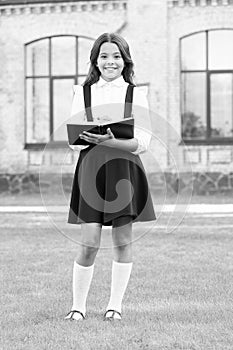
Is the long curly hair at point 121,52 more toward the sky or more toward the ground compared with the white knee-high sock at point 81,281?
more toward the sky

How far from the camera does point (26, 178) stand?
953 inches

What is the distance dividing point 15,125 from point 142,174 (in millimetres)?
18931

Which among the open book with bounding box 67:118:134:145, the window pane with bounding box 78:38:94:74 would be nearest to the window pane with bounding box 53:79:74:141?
the window pane with bounding box 78:38:94:74

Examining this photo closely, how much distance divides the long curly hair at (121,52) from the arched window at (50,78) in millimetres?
17969

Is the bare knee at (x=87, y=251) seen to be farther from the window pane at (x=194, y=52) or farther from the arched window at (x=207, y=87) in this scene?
the window pane at (x=194, y=52)

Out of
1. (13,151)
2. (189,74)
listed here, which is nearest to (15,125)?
(13,151)

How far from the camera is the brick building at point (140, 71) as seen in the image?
76.6ft

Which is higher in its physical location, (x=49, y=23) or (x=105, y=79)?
(x=49, y=23)

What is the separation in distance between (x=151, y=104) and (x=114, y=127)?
1809 centimetres

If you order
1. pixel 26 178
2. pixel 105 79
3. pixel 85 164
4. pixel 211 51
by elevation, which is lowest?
pixel 26 178

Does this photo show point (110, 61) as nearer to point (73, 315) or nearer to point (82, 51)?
point (73, 315)

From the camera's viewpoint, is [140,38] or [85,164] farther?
[140,38]

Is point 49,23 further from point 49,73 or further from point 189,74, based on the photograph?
point 189,74

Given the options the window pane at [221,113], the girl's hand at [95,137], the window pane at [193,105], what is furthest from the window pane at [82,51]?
the girl's hand at [95,137]
